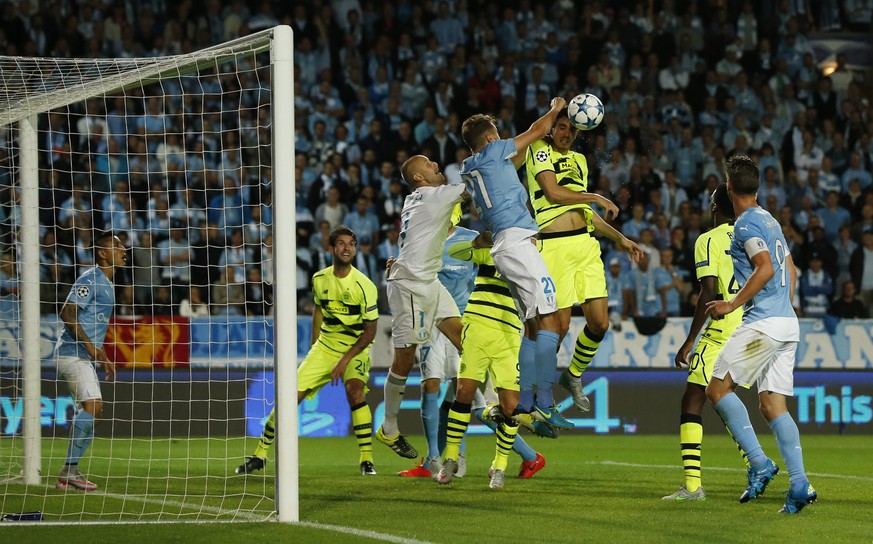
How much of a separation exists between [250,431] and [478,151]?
6875 mm

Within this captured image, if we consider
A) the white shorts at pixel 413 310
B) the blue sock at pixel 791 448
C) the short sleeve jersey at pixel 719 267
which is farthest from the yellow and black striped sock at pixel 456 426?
the blue sock at pixel 791 448

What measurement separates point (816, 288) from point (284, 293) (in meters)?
12.1

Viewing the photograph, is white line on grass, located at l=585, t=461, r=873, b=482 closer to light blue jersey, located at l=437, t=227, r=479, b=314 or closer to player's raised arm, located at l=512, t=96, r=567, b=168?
light blue jersey, located at l=437, t=227, r=479, b=314

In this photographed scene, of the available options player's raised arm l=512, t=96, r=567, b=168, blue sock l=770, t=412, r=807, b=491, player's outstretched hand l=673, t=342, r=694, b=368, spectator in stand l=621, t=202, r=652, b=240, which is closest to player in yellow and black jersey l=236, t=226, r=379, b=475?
player's raised arm l=512, t=96, r=567, b=168

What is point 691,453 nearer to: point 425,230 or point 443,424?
point 425,230

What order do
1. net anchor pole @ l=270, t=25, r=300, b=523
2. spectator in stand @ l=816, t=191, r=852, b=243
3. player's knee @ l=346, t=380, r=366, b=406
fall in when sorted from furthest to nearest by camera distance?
spectator in stand @ l=816, t=191, r=852, b=243
player's knee @ l=346, t=380, r=366, b=406
net anchor pole @ l=270, t=25, r=300, b=523

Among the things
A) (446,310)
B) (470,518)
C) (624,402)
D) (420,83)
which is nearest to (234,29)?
(420,83)

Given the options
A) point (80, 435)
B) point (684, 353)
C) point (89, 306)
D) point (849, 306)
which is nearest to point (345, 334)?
point (89, 306)

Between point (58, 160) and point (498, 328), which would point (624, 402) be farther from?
point (58, 160)

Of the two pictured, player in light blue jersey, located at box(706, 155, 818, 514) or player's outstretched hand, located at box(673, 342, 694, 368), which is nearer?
player in light blue jersey, located at box(706, 155, 818, 514)

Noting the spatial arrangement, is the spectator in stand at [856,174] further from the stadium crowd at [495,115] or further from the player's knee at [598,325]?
the player's knee at [598,325]

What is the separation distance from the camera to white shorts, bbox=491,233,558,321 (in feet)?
27.7

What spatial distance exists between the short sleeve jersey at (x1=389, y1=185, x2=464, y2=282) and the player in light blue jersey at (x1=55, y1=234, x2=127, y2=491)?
2.27 metres

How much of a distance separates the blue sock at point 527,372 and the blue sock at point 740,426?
1.40 meters
